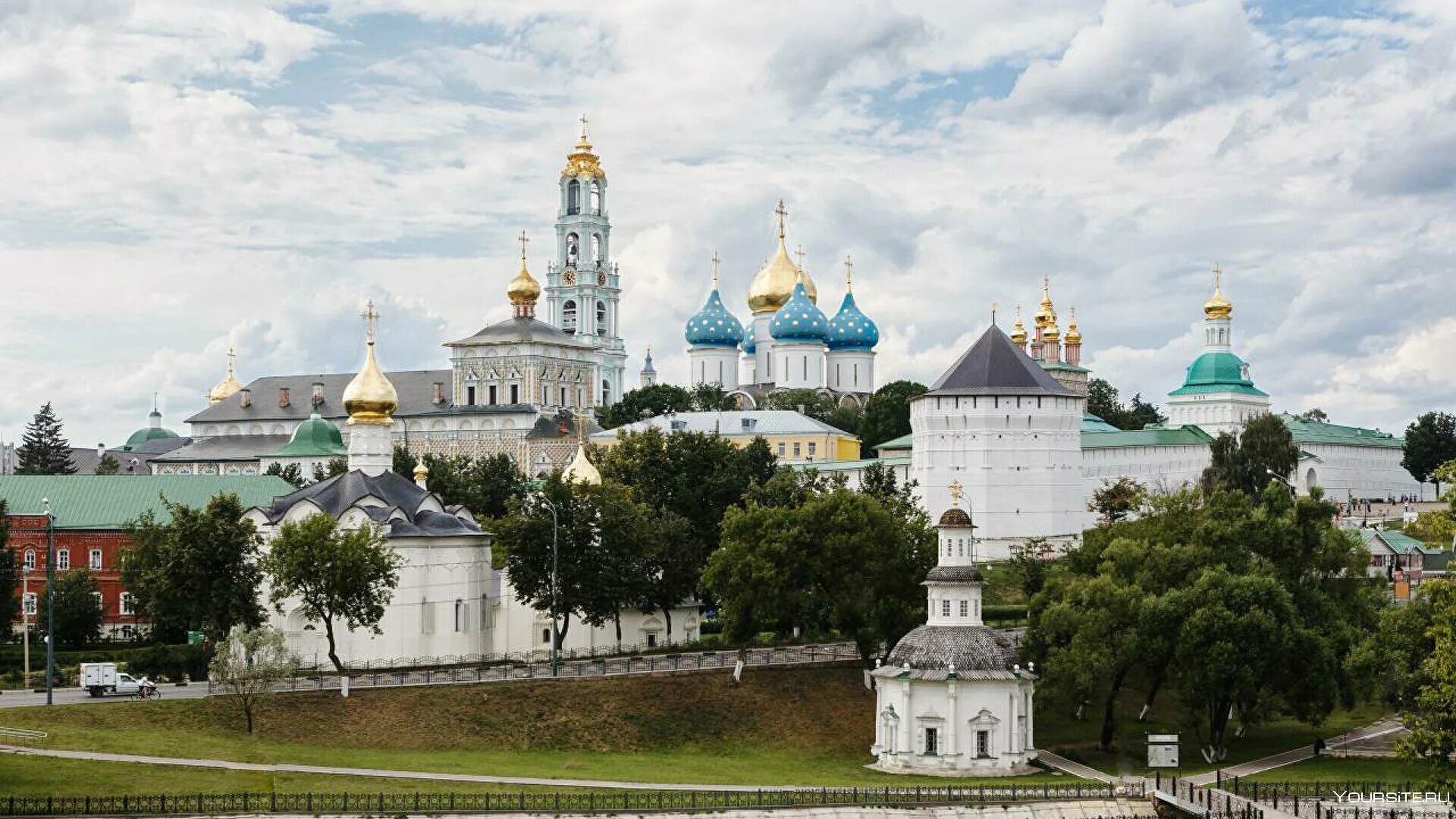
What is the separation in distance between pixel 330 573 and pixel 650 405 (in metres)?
73.5

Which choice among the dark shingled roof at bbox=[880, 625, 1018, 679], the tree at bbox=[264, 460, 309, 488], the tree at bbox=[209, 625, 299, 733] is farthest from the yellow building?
the tree at bbox=[209, 625, 299, 733]

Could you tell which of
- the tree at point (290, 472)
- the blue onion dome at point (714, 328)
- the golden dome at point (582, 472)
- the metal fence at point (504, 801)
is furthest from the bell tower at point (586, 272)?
the metal fence at point (504, 801)

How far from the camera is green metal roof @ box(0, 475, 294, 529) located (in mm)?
90000

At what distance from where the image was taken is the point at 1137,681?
71312 millimetres

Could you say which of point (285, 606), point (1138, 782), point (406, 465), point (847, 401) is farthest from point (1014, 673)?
point (847, 401)

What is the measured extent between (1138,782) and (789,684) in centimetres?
1519

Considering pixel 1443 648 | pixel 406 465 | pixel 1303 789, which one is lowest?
pixel 1303 789

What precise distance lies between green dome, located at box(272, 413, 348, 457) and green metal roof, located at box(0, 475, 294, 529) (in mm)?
32515

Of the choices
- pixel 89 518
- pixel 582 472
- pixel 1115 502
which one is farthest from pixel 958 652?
pixel 89 518

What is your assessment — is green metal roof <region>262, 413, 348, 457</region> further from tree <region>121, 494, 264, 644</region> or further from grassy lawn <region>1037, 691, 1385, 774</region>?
grassy lawn <region>1037, 691, 1385, 774</region>

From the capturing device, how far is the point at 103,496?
9219 centimetres

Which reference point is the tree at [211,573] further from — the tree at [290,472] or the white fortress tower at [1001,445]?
the tree at [290,472]

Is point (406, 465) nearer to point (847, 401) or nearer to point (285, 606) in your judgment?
point (285, 606)

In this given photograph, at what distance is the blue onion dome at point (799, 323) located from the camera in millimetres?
146875
